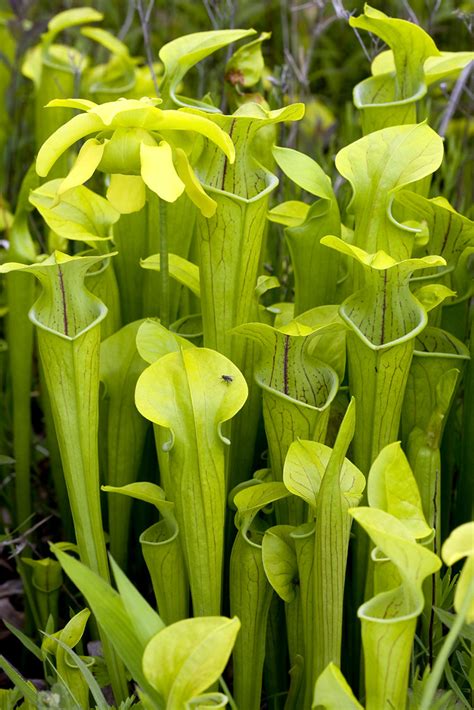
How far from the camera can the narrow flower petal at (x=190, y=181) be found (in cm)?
91

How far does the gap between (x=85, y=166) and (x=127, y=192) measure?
11 cm

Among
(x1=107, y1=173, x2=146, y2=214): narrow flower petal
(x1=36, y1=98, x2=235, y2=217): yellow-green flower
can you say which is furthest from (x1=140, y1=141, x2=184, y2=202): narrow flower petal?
(x1=107, y1=173, x2=146, y2=214): narrow flower petal

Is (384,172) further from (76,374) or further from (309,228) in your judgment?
(76,374)

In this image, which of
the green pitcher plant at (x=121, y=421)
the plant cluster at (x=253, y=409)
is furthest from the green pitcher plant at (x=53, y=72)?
the green pitcher plant at (x=121, y=421)

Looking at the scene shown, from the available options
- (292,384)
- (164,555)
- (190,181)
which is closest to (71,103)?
(190,181)

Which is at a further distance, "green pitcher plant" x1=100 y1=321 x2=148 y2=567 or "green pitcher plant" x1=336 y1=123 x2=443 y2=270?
"green pitcher plant" x1=100 y1=321 x2=148 y2=567

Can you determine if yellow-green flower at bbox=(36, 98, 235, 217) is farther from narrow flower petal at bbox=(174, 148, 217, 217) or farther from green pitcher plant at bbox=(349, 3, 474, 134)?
green pitcher plant at bbox=(349, 3, 474, 134)

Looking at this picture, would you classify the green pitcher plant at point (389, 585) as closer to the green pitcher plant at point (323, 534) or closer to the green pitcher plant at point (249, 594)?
the green pitcher plant at point (323, 534)

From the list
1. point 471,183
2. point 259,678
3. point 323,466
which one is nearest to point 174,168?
point 323,466

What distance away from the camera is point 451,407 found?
1147 millimetres

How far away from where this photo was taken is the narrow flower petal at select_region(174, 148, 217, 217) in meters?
0.91

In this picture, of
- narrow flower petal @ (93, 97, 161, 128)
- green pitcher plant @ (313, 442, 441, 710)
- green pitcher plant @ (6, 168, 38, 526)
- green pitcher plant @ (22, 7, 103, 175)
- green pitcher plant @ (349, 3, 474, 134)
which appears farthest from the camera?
green pitcher plant @ (22, 7, 103, 175)

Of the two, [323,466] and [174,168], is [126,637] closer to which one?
[323,466]

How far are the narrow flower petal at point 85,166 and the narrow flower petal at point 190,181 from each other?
82 millimetres
